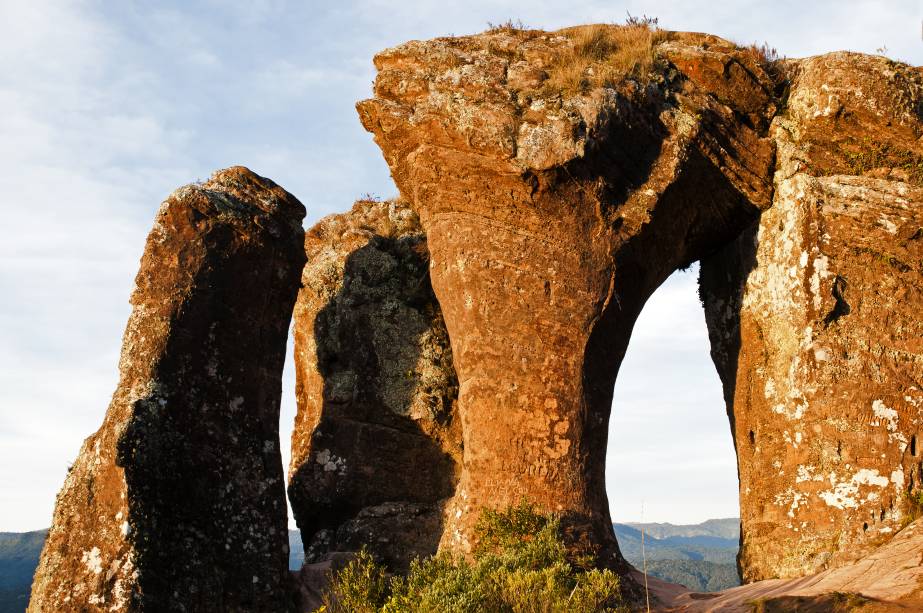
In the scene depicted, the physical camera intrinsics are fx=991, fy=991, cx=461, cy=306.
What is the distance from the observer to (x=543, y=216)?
1371 cm

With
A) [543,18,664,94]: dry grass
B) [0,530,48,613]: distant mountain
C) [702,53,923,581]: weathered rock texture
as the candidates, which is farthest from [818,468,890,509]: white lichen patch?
[0,530,48,613]: distant mountain

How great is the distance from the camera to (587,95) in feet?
45.6

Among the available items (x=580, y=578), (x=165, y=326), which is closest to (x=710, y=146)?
(x=580, y=578)

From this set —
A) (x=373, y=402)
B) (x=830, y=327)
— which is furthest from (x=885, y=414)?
(x=373, y=402)

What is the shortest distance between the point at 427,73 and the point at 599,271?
3.93 m

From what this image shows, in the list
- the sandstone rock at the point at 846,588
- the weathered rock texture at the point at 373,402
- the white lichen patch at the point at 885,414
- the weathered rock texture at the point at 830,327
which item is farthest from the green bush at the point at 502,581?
the white lichen patch at the point at 885,414

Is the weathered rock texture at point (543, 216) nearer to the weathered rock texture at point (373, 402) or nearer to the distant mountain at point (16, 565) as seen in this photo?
→ the weathered rock texture at point (373, 402)

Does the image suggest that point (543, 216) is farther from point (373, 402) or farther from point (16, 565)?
point (16, 565)

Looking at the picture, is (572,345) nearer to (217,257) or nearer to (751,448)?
(751,448)

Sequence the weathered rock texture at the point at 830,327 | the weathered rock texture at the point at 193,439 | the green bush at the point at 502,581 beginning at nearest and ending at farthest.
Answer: the green bush at the point at 502,581 < the weathered rock texture at the point at 193,439 < the weathered rock texture at the point at 830,327

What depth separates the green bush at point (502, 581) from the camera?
9.92m

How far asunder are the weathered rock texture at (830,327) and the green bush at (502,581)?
3500 mm

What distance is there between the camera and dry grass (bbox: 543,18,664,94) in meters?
14.1

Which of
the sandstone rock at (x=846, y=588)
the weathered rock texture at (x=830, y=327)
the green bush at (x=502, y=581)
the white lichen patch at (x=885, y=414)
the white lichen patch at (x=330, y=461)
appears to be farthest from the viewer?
the white lichen patch at (x=330, y=461)
